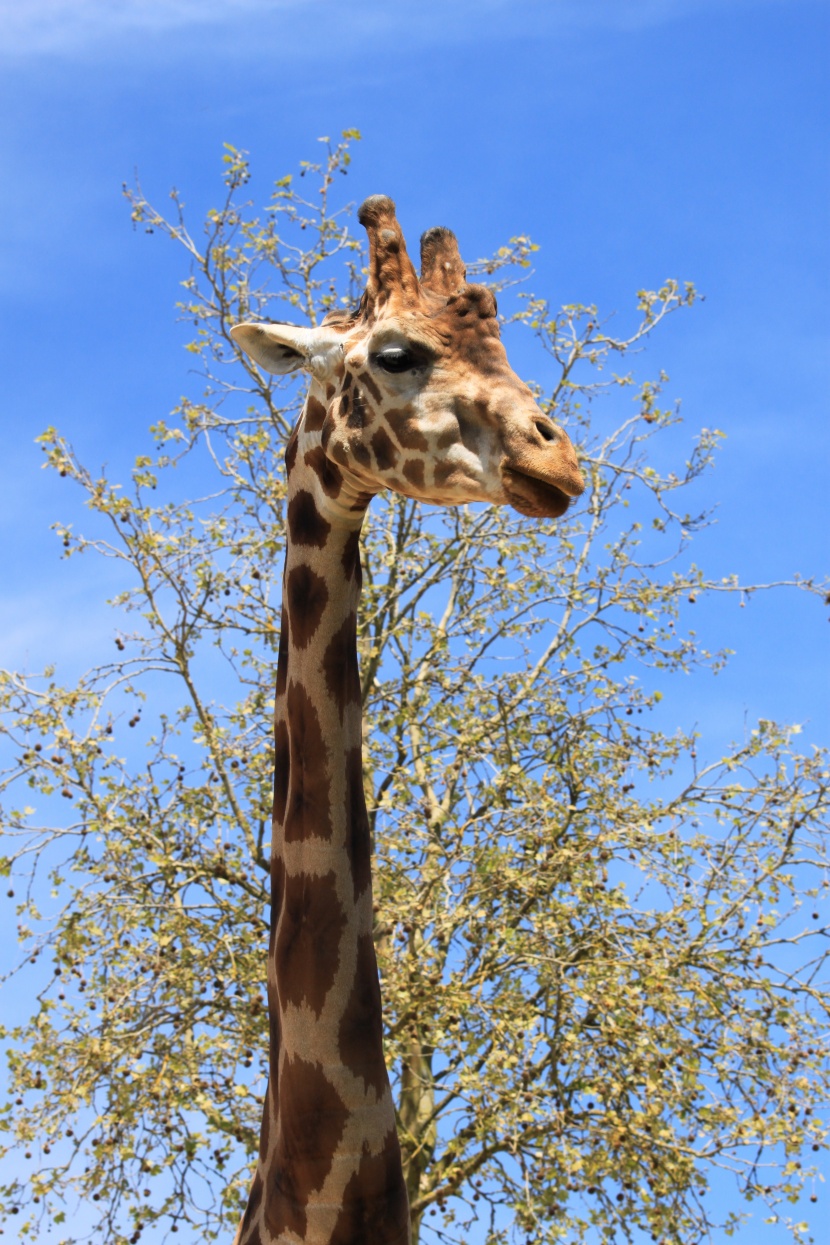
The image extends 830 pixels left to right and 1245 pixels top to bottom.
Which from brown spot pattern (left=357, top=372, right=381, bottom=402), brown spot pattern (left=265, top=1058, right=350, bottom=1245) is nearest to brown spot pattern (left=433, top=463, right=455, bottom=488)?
brown spot pattern (left=357, top=372, right=381, bottom=402)

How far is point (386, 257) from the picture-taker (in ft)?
15.7

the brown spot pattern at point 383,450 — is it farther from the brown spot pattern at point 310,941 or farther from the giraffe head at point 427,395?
the brown spot pattern at point 310,941

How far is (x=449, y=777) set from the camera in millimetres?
11609

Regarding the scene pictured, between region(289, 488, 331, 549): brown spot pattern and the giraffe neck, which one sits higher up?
region(289, 488, 331, 549): brown spot pattern

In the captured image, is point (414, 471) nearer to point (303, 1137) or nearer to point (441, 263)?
point (441, 263)

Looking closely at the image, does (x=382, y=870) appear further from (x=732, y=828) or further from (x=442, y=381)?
(x=442, y=381)

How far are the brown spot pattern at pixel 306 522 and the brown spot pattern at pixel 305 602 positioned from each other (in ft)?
0.33

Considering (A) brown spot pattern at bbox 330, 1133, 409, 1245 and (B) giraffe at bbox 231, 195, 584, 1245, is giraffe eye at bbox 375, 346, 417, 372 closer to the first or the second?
(B) giraffe at bbox 231, 195, 584, 1245

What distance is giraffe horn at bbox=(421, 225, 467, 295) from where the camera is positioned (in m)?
4.91

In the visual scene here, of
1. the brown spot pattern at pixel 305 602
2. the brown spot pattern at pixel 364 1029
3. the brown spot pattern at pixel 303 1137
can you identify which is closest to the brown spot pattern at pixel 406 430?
the brown spot pattern at pixel 305 602

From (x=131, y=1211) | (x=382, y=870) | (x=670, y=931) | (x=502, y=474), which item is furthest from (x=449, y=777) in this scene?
(x=502, y=474)

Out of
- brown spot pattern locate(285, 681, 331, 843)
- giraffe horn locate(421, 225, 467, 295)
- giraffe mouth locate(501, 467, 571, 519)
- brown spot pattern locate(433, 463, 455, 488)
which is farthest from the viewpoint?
giraffe horn locate(421, 225, 467, 295)

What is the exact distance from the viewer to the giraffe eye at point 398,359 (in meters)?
4.56

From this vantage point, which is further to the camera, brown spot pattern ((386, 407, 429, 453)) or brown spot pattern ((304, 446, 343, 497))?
brown spot pattern ((304, 446, 343, 497))
